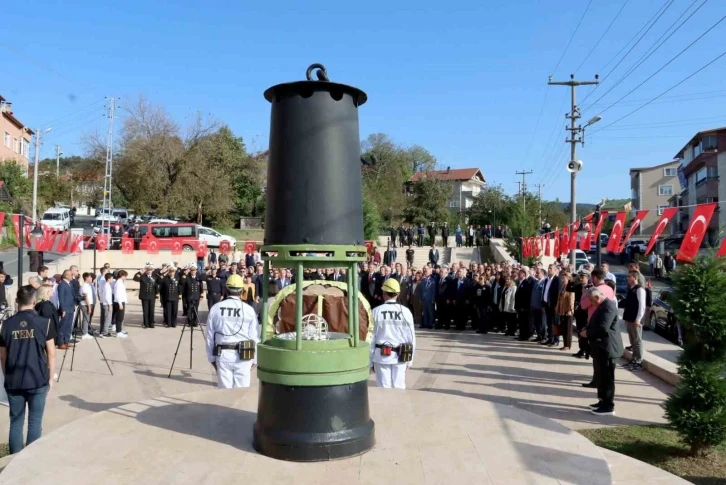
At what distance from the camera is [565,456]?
15.0 ft

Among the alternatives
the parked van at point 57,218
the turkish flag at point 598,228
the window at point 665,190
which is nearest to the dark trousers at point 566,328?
the turkish flag at point 598,228

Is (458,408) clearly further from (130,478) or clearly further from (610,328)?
(610,328)

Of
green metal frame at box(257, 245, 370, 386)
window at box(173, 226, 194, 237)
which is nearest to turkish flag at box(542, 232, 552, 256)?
green metal frame at box(257, 245, 370, 386)

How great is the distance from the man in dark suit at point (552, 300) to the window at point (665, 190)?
7013 cm

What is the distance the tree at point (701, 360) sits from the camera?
6.31m

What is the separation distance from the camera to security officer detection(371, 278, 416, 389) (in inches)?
290

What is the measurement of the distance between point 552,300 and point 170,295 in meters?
11.0

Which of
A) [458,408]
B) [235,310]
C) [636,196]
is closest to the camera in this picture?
[458,408]

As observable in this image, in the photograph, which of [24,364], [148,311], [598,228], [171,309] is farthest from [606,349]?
[148,311]

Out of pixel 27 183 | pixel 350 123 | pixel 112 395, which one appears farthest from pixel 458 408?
pixel 27 183

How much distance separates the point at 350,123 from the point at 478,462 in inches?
109

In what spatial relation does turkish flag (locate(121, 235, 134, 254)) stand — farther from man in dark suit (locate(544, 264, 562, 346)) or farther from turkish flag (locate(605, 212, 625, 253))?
turkish flag (locate(605, 212, 625, 253))

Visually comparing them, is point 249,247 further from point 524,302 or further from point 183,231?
point 524,302

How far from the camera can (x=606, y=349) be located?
8.37 meters
